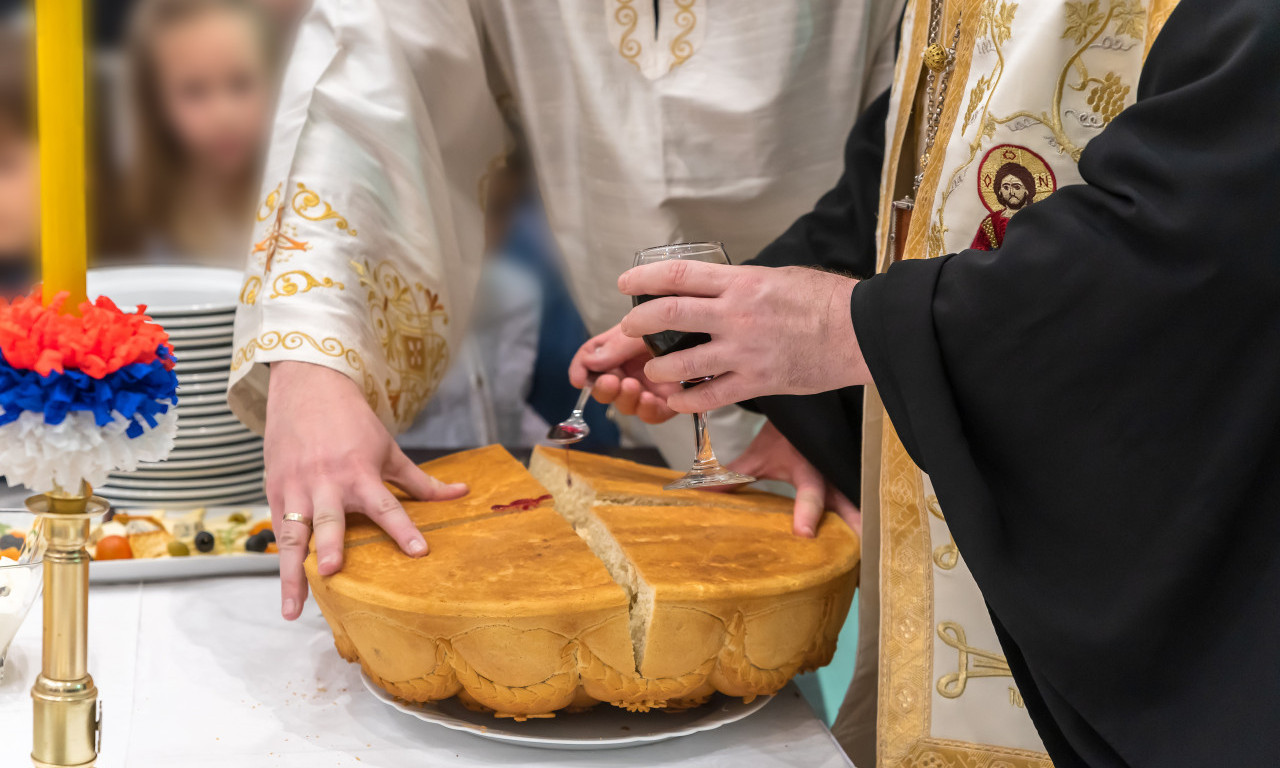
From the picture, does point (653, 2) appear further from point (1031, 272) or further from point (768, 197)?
point (1031, 272)

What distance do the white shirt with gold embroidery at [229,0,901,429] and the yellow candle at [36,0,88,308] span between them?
849 mm

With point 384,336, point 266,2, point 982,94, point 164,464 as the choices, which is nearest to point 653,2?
point 384,336

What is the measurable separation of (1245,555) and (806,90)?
1.25 m

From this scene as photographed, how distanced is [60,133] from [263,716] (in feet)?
2.29

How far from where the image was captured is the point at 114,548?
1.44 m

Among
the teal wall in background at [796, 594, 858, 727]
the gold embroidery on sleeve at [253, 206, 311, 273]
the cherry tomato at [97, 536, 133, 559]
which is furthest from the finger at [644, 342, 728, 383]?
the teal wall in background at [796, 594, 858, 727]

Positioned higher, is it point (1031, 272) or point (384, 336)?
point (1031, 272)

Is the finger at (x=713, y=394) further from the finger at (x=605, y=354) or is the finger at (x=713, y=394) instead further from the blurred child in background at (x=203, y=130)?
the blurred child in background at (x=203, y=130)

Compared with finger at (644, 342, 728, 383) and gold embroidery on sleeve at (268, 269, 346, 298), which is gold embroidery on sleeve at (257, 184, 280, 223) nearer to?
gold embroidery on sleeve at (268, 269, 346, 298)

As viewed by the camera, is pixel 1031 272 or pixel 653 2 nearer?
pixel 1031 272

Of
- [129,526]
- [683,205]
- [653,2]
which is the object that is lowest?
[129,526]

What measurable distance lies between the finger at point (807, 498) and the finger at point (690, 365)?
285 millimetres

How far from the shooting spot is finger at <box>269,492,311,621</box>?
1183mm

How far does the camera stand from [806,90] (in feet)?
6.30
